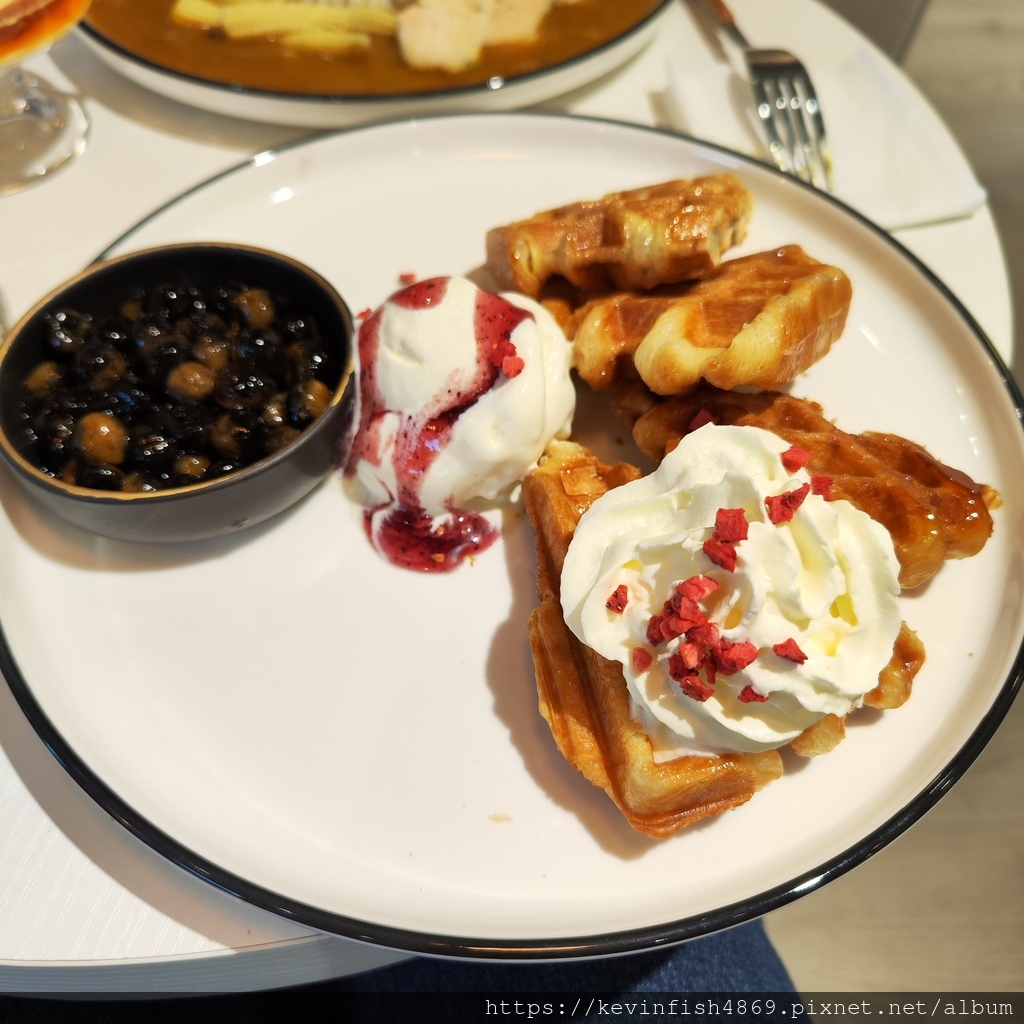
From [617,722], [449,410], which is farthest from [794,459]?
[449,410]

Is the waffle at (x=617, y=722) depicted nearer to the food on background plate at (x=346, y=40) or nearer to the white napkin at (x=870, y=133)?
the white napkin at (x=870, y=133)

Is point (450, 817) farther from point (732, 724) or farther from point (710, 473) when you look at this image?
point (710, 473)

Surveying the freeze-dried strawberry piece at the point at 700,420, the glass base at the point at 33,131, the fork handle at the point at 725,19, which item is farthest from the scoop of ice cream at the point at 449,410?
the fork handle at the point at 725,19

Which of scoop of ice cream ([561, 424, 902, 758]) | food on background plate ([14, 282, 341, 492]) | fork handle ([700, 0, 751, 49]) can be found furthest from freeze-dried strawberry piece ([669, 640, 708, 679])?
fork handle ([700, 0, 751, 49])

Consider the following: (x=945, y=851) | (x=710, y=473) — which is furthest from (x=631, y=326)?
(x=945, y=851)

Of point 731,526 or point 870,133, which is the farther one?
point 870,133

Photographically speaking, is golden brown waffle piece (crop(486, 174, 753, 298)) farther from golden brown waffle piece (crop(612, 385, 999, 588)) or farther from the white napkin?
the white napkin

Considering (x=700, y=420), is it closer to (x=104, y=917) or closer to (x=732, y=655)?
(x=732, y=655)

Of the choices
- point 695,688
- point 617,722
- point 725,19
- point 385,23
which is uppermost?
point 385,23
